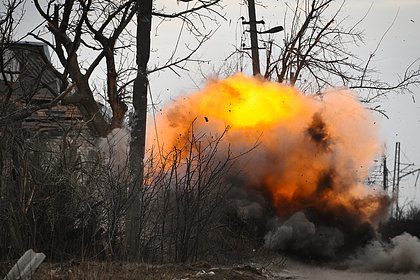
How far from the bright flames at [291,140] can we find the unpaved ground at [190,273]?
12.0 feet

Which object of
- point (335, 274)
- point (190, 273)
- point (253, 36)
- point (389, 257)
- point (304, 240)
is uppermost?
point (253, 36)

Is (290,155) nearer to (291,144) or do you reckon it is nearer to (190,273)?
(291,144)

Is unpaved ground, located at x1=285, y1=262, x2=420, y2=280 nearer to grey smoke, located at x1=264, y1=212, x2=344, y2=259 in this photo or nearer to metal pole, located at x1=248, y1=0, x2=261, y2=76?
grey smoke, located at x1=264, y1=212, x2=344, y2=259

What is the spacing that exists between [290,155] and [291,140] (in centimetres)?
48

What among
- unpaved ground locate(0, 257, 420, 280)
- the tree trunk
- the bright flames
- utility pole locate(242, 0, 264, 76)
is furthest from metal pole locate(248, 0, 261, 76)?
the tree trunk

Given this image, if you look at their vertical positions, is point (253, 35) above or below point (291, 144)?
above

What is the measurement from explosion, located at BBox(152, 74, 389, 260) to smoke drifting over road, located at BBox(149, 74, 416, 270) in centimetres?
3

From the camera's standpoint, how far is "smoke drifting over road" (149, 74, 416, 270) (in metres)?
22.1

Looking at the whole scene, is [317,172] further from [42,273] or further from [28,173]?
[42,273]

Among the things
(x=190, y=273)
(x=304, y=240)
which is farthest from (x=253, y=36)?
(x=190, y=273)

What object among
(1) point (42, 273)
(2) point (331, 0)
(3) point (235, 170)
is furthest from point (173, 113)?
(2) point (331, 0)

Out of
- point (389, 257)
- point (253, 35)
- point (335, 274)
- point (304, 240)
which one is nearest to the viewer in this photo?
point (335, 274)

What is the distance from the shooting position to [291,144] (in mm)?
22516

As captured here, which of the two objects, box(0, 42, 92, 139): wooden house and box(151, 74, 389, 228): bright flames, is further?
box(151, 74, 389, 228): bright flames
